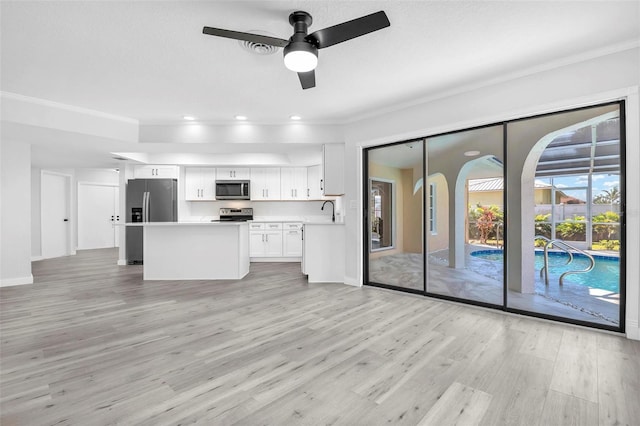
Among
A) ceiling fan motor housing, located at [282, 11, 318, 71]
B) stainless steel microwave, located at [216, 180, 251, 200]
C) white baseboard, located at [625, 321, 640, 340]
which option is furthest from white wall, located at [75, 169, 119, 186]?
white baseboard, located at [625, 321, 640, 340]

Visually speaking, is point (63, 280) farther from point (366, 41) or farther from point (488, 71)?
point (488, 71)

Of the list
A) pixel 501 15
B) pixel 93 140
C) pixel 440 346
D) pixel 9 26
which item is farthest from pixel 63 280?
pixel 501 15

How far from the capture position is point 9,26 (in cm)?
222

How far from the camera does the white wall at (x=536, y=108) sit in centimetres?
251

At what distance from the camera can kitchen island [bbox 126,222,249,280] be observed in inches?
192

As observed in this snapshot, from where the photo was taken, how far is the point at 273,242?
679cm

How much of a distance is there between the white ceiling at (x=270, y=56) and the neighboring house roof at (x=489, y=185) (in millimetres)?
1192

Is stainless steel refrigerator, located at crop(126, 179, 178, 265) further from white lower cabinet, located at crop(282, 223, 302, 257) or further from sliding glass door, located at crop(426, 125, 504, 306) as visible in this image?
sliding glass door, located at crop(426, 125, 504, 306)

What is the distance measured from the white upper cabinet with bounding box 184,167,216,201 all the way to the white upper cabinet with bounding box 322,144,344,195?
136 inches

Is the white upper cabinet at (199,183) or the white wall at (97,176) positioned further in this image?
the white wall at (97,176)

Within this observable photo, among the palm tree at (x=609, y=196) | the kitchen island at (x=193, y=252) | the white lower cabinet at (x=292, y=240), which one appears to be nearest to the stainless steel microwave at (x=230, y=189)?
the white lower cabinet at (x=292, y=240)

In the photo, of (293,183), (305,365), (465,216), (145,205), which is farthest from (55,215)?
(465,216)

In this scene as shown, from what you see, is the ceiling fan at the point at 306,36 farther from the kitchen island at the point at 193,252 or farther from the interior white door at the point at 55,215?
the interior white door at the point at 55,215

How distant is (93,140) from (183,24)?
3190 millimetres
